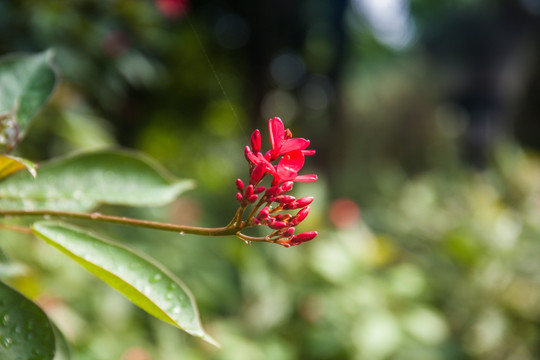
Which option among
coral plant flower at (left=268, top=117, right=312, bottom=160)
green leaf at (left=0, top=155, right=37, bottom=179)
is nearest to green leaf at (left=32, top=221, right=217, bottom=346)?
green leaf at (left=0, top=155, right=37, bottom=179)

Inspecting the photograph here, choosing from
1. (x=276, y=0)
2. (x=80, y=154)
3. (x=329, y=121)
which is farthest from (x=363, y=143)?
(x=80, y=154)

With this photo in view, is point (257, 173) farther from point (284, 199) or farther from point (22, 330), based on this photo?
point (22, 330)

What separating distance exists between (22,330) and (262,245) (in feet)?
5.84

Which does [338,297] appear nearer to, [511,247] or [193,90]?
[511,247]

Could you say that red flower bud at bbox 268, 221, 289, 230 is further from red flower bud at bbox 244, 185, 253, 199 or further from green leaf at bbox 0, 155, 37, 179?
green leaf at bbox 0, 155, 37, 179

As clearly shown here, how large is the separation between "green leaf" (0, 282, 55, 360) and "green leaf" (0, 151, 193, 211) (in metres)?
0.18

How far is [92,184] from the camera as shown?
2.18 feet

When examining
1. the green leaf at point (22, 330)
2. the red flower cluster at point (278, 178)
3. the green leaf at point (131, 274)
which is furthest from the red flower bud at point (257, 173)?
the green leaf at point (22, 330)

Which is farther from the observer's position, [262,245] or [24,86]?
[262,245]

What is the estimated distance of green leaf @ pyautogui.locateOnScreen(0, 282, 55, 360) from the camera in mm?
433

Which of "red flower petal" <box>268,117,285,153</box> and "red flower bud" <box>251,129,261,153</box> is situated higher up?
"red flower petal" <box>268,117,285,153</box>

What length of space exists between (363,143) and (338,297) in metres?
6.69

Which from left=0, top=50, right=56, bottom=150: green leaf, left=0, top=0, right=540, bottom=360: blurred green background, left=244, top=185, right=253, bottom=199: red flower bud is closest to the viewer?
left=244, top=185, right=253, bottom=199: red flower bud

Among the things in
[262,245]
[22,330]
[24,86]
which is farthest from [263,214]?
[262,245]
